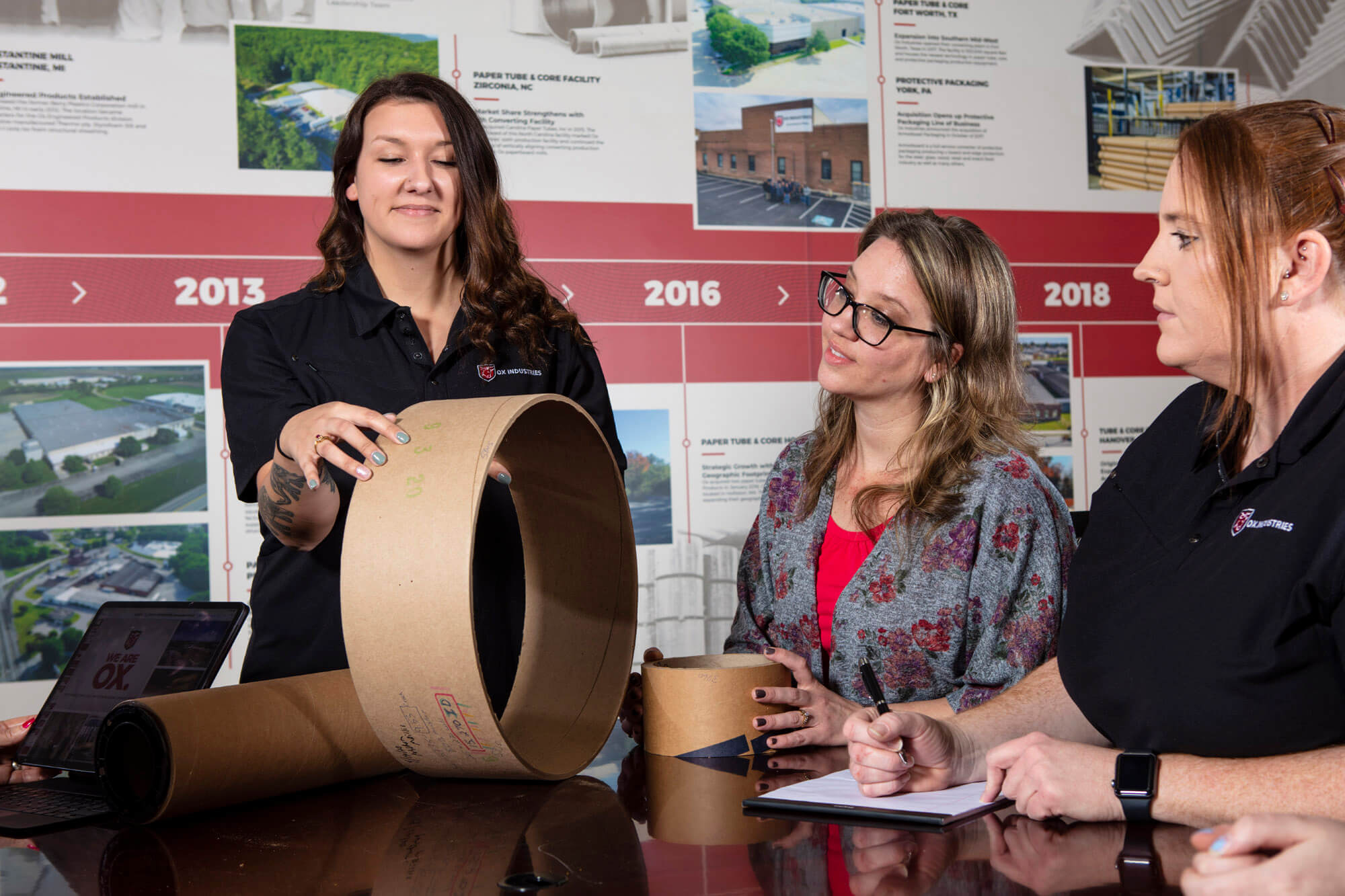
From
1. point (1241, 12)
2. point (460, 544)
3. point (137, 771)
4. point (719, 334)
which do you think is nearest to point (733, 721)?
point (460, 544)

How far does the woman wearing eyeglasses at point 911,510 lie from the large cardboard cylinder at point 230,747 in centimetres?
56

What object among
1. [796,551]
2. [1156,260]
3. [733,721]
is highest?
[1156,260]

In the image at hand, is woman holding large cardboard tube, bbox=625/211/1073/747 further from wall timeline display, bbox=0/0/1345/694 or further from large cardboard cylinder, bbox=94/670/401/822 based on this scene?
wall timeline display, bbox=0/0/1345/694

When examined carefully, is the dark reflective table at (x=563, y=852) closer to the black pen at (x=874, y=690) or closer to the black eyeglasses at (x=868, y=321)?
the black pen at (x=874, y=690)

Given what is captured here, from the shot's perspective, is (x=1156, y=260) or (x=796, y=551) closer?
(x=1156, y=260)

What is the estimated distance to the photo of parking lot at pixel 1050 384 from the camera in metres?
3.61

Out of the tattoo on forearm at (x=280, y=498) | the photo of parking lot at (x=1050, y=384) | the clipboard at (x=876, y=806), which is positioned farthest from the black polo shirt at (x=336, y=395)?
the photo of parking lot at (x=1050, y=384)

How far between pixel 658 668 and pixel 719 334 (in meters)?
2.05

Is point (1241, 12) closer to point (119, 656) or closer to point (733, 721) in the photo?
point (733, 721)

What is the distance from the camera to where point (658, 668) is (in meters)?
1.35

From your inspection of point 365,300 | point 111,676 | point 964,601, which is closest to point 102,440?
point 365,300

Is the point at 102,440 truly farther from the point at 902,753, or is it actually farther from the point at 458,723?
the point at 902,753

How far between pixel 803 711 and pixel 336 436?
26.8 inches

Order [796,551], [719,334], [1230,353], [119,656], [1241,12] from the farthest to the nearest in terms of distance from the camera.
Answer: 1. [1241,12]
2. [719,334]
3. [796,551]
4. [119,656]
5. [1230,353]
